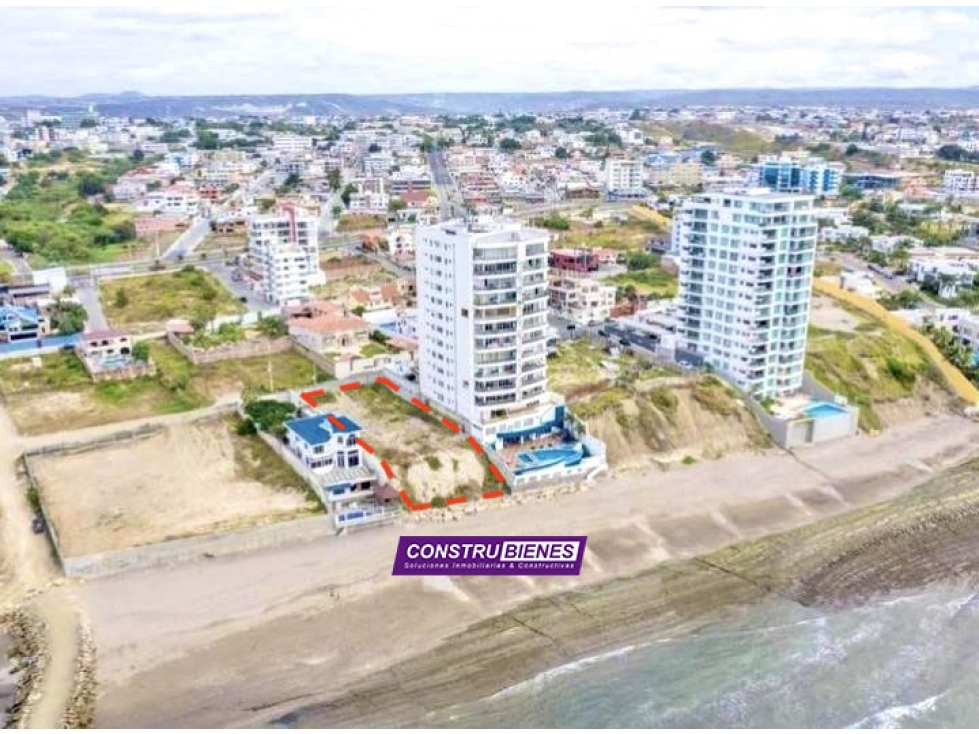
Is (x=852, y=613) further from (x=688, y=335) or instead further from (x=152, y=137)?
(x=152, y=137)

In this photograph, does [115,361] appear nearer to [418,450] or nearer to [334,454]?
[334,454]

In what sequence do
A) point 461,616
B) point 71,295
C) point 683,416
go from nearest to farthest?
1. point 461,616
2. point 683,416
3. point 71,295

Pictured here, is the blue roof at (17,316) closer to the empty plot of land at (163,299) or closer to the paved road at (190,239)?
the empty plot of land at (163,299)

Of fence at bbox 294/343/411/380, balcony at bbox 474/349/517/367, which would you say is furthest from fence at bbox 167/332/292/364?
balcony at bbox 474/349/517/367

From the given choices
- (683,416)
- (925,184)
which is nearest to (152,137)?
(925,184)

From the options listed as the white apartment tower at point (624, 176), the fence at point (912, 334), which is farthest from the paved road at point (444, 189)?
the fence at point (912, 334)

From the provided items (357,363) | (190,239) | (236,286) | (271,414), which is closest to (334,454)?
(271,414)
